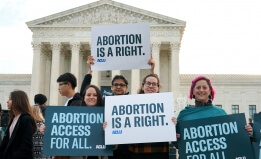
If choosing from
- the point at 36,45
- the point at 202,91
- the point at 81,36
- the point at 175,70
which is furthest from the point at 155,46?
the point at 202,91

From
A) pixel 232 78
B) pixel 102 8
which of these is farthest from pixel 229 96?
pixel 102 8

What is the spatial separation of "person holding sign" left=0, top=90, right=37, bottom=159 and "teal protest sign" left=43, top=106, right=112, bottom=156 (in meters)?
0.32

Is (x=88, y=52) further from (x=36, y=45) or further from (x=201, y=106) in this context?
(x=201, y=106)

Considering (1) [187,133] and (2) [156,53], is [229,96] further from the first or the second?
(1) [187,133]

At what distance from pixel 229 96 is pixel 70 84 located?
4514 centimetres

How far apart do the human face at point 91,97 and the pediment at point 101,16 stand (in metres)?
39.7

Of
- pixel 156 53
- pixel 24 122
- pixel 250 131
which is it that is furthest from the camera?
pixel 156 53

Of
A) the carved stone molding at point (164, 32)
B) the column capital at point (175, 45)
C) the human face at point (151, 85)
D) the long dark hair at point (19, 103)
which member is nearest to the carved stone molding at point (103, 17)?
the carved stone molding at point (164, 32)

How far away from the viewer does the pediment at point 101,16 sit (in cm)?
4494

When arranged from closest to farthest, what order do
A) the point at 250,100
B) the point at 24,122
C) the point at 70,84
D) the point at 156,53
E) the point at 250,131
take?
the point at 250,131 < the point at 24,122 < the point at 70,84 < the point at 156,53 < the point at 250,100

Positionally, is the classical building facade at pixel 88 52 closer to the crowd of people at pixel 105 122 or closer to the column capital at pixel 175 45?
the column capital at pixel 175 45

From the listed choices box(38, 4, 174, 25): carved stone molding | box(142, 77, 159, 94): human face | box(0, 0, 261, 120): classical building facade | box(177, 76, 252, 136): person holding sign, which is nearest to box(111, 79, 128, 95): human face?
box(142, 77, 159, 94): human face

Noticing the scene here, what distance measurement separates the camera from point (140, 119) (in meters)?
5.58

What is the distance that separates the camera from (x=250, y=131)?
5328mm
